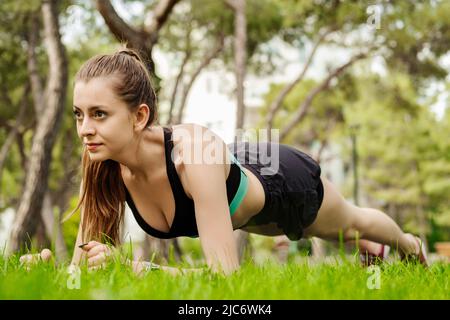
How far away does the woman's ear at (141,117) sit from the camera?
130 inches

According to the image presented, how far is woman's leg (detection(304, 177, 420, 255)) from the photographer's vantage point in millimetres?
4352

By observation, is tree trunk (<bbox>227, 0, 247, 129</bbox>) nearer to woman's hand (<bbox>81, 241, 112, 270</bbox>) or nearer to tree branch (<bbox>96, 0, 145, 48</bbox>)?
tree branch (<bbox>96, 0, 145, 48</bbox>)

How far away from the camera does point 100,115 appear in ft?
10.2

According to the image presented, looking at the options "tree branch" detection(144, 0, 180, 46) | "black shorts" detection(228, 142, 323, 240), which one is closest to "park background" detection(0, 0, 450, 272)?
"tree branch" detection(144, 0, 180, 46)

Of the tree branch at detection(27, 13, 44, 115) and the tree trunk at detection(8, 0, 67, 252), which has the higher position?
the tree branch at detection(27, 13, 44, 115)

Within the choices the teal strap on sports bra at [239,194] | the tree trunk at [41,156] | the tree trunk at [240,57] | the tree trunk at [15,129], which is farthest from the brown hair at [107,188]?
the tree trunk at [15,129]

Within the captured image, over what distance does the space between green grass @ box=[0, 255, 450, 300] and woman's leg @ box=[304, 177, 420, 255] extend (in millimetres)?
1505

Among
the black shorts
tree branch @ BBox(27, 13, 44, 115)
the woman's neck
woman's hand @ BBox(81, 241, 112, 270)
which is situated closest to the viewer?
woman's hand @ BBox(81, 241, 112, 270)

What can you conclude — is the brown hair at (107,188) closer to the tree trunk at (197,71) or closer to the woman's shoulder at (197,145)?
the woman's shoulder at (197,145)

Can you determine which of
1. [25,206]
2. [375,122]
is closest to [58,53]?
[25,206]

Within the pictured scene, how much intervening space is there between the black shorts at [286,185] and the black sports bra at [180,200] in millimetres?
387

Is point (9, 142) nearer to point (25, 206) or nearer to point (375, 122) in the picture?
point (25, 206)
